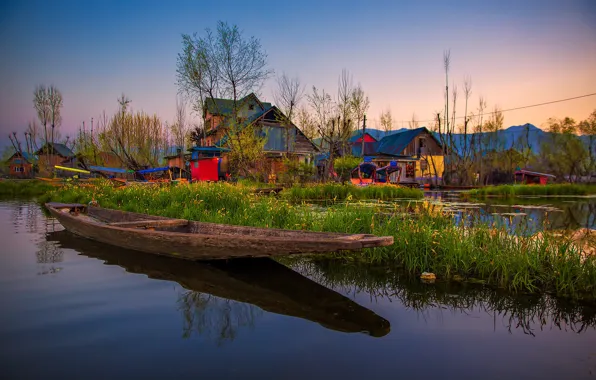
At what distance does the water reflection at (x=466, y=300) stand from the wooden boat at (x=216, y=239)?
1056 millimetres

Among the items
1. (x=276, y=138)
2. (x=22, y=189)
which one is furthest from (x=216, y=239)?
(x=22, y=189)

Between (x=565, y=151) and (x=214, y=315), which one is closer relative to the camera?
(x=214, y=315)

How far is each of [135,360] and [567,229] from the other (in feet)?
34.1

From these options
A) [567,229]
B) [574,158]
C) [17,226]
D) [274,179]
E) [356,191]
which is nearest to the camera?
[567,229]

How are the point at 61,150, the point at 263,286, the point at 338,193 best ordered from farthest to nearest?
1. the point at 61,150
2. the point at 338,193
3. the point at 263,286

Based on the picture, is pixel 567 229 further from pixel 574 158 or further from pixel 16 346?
pixel 574 158

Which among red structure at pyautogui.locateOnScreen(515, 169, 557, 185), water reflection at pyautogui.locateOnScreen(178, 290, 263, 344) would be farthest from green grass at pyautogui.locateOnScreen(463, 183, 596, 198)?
water reflection at pyautogui.locateOnScreen(178, 290, 263, 344)

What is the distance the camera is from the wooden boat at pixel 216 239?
4.07 m

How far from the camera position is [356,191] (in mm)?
18406

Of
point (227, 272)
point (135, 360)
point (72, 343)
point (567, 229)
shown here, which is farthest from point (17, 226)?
point (567, 229)

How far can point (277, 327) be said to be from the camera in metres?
3.92

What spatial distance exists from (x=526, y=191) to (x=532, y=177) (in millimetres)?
16456

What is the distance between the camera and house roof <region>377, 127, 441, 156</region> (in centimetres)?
4159

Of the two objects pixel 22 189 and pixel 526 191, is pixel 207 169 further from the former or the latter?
pixel 526 191
